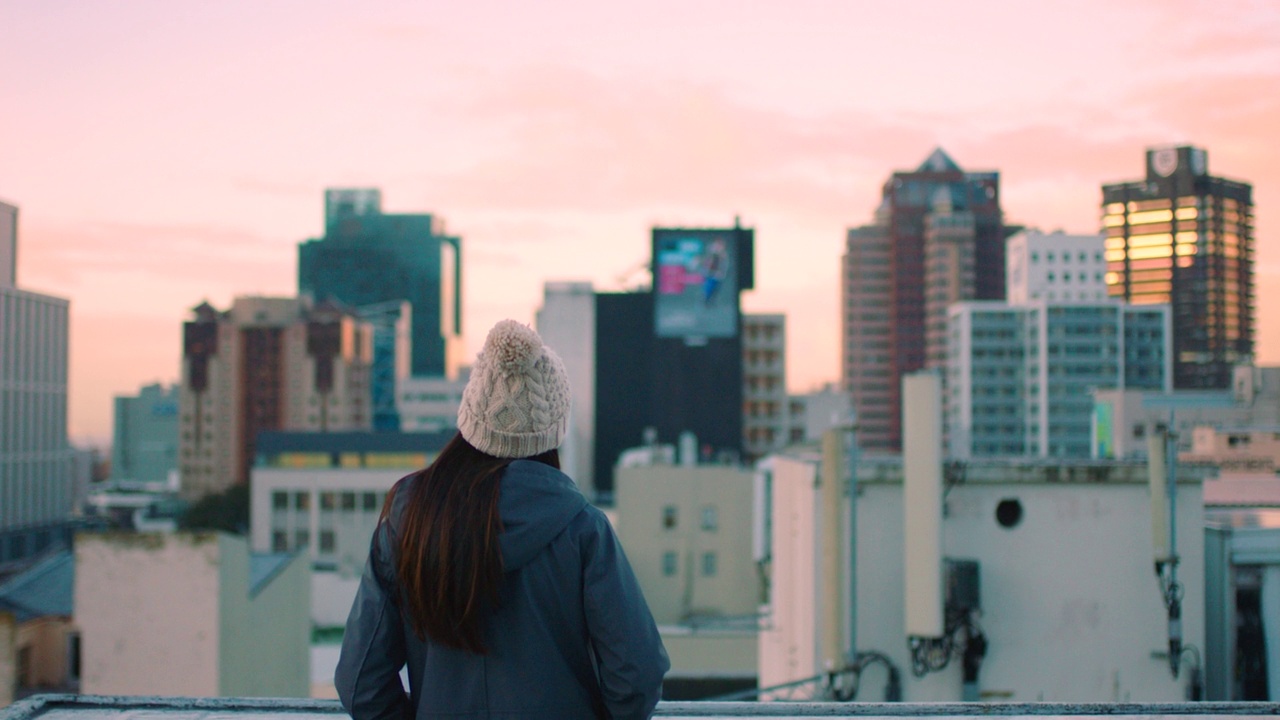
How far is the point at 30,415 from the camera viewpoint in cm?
12300

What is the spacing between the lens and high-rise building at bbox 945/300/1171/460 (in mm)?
91062

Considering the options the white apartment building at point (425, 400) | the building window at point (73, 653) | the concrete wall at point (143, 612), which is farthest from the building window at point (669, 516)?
the white apartment building at point (425, 400)

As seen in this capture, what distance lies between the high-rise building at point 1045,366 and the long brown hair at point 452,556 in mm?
90955

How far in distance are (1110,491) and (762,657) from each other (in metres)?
9.82

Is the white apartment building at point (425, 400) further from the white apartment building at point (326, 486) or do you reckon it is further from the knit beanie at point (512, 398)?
the knit beanie at point (512, 398)

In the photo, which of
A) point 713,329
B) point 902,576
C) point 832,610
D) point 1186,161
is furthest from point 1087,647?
point 1186,161

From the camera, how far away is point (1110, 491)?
12.2 metres

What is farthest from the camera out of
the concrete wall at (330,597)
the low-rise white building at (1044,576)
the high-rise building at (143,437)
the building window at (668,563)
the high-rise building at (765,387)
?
the high-rise building at (143,437)

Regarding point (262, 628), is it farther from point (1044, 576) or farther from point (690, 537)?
point (690, 537)

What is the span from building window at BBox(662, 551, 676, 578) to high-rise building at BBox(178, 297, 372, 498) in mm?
68468

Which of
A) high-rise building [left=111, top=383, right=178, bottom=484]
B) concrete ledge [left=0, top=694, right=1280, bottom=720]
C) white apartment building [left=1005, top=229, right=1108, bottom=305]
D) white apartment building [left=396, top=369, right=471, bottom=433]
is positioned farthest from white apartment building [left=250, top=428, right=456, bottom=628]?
high-rise building [left=111, top=383, right=178, bottom=484]

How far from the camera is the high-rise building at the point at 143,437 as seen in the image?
148 m

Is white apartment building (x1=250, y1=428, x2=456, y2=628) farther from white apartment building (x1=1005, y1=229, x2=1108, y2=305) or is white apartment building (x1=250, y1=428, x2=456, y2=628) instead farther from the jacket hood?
white apartment building (x1=1005, y1=229, x2=1108, y2=305)

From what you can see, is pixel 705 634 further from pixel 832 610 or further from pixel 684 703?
pixel 684 703
